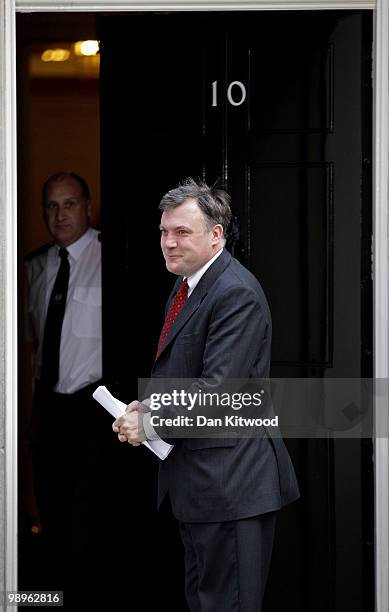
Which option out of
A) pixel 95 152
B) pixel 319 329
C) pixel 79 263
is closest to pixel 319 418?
pixel 319 329

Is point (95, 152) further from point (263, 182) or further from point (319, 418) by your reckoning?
point (319, 418)

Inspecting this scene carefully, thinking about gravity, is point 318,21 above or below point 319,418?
above

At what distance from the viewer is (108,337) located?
173 inches

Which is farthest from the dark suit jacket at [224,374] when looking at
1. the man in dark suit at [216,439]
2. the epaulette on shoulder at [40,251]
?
the epaulette on shoulder at [40,251]

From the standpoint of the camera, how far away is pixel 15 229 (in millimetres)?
3859

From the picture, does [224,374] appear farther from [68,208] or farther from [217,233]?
[68,208]

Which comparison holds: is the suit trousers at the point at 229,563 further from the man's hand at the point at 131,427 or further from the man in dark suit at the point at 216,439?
the man's hand at the point at 131,427

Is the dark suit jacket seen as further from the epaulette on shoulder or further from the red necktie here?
the epaulette on shoulder

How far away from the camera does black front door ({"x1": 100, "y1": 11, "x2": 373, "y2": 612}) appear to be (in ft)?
13.1

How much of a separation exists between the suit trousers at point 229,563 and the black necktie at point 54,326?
6.60ft

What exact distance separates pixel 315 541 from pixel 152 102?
75.2 inches

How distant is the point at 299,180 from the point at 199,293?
0.79 metres

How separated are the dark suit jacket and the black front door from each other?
0.55 m

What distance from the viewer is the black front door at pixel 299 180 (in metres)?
4.01
